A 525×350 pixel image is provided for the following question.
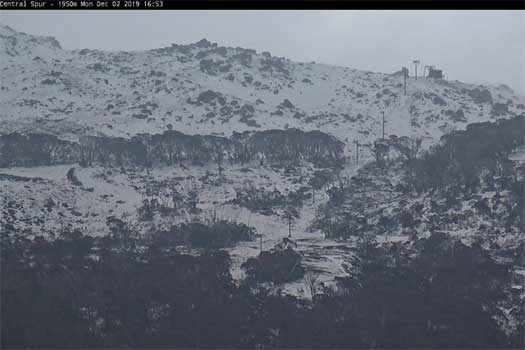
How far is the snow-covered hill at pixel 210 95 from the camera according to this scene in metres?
153

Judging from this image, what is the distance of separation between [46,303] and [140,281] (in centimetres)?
1249

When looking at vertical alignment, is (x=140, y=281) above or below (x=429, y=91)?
below

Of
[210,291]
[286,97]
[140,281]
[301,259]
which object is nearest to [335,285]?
[301,259]

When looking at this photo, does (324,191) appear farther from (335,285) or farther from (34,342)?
(34,342)

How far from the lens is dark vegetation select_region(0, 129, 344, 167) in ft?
425

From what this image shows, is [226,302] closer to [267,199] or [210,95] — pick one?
[267,199]

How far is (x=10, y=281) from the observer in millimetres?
81938

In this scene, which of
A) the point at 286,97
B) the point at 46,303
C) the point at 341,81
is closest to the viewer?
the point at 46,303

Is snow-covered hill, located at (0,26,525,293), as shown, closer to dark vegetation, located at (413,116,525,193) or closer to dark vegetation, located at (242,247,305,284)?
dark vegetation, located at (242,247,305,284)

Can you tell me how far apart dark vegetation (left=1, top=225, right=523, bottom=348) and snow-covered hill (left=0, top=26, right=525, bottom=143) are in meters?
54.8

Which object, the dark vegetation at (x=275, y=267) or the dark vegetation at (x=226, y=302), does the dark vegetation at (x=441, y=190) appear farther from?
the dark vegetation at (x=275, y=267)

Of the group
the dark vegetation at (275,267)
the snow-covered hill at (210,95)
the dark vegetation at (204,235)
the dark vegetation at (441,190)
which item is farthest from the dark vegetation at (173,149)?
the dark vegetation at (275,267)

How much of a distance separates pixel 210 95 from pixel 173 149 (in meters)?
30.7

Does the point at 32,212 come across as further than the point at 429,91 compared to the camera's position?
No
